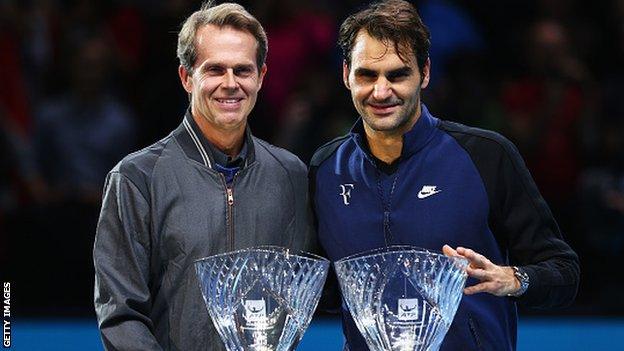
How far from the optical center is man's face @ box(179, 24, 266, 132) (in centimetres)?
360

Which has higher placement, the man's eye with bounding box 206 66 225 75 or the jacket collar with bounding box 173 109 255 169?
the man's eye with bounding box 206 66 225 75

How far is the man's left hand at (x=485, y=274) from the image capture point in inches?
130

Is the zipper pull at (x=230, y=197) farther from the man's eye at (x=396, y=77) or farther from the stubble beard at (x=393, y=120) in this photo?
the man's eye at (x=396, y=77)

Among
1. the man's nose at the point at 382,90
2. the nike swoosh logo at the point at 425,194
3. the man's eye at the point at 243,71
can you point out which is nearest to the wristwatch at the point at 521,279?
the nike swoosh logo at the point at 425,194

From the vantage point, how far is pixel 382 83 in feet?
11.8

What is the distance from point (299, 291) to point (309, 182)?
0.59 metres

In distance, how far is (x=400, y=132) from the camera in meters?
3.75

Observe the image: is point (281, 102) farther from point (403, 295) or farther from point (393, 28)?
point (403, 295)

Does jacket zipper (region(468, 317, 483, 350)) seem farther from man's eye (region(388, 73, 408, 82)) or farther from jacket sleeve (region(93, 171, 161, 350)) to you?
jacket sleeve (region(93, 171, 161, 350))

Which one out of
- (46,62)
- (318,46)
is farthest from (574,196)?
(46,62)

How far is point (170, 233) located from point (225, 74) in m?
0.46

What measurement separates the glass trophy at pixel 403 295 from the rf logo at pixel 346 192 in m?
0.43

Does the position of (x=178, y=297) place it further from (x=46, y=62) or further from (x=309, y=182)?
(x=46, y=62)

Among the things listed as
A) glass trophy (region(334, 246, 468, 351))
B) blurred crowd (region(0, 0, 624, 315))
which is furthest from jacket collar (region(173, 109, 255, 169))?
blurred crowd (region(0, 0, 624, 315))
